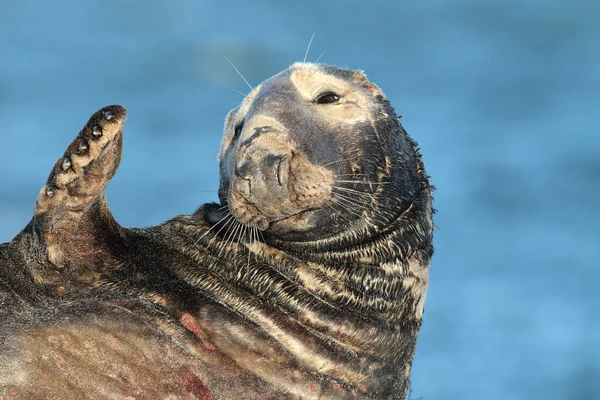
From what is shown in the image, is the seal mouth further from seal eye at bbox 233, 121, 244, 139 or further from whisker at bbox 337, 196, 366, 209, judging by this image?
seal eye at bbox 233, 121, 244, 139

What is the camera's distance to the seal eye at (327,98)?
8.22 m

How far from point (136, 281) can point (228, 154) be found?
151 centimetres

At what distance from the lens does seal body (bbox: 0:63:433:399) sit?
7.04 metres

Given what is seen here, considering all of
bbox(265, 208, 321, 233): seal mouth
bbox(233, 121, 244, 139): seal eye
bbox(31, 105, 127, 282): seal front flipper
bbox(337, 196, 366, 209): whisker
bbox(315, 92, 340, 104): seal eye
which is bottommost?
bbox(31, 105, 127, 282): seal front flipper

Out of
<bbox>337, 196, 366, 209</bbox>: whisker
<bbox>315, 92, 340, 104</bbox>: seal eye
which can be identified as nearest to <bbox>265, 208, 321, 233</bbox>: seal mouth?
<bbox>337, 196, 366, 209</bbox>: whisker

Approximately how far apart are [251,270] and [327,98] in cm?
157

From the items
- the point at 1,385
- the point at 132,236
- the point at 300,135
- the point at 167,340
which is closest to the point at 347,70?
the point at 300,135

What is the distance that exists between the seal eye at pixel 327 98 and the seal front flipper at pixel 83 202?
6.04 ft

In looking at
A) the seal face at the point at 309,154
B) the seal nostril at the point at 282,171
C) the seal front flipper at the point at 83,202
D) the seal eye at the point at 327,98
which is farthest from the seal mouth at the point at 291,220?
the seal front flipper at the point at 83,202

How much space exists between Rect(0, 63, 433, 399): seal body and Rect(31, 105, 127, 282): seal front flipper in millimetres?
10

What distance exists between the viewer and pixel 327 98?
825 centimetres

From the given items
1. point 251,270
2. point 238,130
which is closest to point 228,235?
point 251,270

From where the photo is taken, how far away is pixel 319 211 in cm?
772

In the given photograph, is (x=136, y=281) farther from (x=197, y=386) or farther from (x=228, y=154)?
(x=228, y=154)
